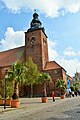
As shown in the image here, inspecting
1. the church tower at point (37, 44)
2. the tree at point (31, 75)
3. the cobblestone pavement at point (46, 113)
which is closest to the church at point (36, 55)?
the church tower at point (37, 44)

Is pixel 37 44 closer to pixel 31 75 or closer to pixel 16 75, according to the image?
pixel 31 75

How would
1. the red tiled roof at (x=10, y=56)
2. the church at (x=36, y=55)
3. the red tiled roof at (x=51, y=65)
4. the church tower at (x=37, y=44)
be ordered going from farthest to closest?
the red tiled roof at (x=10, y=56) < the church tower at (x=37, y=44) < the red tiled roof at (x=51, y=65) < the church at (x=36, y=55)

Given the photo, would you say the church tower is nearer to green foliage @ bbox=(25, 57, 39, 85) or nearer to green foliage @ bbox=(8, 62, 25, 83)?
green foliage @ bbox=(25, 57, 39, 85)

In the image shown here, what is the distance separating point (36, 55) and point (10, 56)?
881cm

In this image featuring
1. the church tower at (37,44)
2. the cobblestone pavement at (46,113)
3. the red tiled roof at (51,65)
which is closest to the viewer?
the cobblestone pavement at (46,113)

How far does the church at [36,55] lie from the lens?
5425 centimetres

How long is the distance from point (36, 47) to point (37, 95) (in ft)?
47.4

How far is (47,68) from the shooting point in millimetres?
55844

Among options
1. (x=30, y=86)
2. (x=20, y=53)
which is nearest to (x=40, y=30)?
(x=20, y=53)

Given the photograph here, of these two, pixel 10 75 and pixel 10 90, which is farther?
pixel 10 90

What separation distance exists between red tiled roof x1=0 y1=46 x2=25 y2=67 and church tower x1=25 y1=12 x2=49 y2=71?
2930 millimetres

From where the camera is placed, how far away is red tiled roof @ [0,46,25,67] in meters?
56.6

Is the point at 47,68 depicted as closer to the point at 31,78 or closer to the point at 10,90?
the point at 31,78

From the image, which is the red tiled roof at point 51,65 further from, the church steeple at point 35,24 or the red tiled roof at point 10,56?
the church steeple at point 35,24
